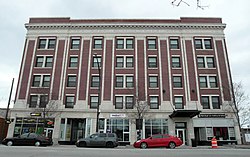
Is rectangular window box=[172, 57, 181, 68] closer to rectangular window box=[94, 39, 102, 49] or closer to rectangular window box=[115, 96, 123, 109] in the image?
rectangular window box=[115, 96, 123, 109]

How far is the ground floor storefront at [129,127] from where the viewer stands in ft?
95.7

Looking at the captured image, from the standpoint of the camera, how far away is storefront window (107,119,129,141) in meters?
29.5

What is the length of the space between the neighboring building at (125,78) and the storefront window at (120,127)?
0.13 m

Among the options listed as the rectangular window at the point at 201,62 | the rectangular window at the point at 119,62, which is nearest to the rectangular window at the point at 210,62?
the rectangular window at the point at 201,62

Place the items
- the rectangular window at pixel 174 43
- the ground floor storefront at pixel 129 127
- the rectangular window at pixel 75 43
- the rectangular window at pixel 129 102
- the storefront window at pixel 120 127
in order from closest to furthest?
1. the ground floor storefront at pixel 129 127
2. the storefront window at pixel 120 127
3. the rectangular window at pixel 129 102
4. the rectangular window at pixel 174 43
5. the rectangular window at pixel 75 43

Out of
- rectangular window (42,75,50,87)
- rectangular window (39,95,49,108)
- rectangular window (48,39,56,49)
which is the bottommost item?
rectangular window (39,95,49,108)

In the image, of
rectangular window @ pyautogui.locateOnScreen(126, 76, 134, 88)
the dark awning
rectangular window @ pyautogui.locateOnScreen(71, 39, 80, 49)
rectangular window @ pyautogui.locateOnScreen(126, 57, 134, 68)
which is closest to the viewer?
the dark awning

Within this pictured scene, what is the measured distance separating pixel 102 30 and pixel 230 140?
944 inches

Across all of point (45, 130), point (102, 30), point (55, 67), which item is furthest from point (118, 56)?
point (45, 130)

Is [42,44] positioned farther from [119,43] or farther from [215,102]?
[215,102]

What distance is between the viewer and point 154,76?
32.1 meters

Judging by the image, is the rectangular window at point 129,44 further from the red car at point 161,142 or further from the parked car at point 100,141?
the red car at point 161,142

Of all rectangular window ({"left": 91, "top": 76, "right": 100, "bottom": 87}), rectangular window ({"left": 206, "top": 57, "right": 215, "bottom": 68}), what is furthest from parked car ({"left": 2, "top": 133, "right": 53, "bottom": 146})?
rectangular window ({"left": 206, "top": 57, "right": 215, "bottom": 68})

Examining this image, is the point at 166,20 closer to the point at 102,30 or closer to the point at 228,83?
the point at 102,30
